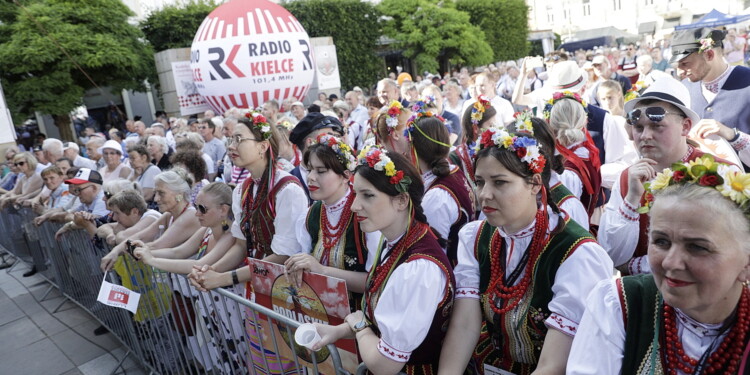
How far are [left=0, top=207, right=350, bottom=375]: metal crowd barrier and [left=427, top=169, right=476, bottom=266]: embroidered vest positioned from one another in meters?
1.23

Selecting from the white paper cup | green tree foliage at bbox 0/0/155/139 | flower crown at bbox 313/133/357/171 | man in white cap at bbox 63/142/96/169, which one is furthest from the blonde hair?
green tree foliage at bbox 0/0/155/139

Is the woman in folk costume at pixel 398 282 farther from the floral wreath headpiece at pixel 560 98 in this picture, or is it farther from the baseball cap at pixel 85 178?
the baseball cap at pixel 85 178

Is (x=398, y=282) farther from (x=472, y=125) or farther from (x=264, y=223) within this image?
(x=472, y=125)

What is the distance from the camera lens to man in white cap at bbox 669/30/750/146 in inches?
153

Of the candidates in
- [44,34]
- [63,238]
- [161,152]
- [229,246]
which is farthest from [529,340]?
[44,34]

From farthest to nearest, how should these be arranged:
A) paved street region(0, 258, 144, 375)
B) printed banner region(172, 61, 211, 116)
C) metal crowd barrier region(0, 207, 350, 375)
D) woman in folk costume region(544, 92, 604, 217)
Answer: printed banner region(172, 61, 211, 116) → paved street region(0, 258, 144, 375) → woman in folk costume region(544, 92, 604, 217) → metal crowd barrier region(0, 207, 350, 375)

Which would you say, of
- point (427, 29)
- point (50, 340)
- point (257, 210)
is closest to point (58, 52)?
point (50, 340)

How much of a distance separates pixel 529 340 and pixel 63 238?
18.4 ft

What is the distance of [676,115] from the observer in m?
2.60

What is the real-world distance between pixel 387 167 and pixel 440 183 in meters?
1.02

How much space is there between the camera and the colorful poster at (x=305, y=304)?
246 centimetres

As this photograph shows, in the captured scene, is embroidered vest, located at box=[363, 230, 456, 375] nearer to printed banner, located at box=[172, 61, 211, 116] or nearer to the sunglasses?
the sunglasses

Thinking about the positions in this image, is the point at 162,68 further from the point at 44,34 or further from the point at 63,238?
the point at 63,238

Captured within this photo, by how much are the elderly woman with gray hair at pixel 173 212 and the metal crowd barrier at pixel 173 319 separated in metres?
Result: 0.13
